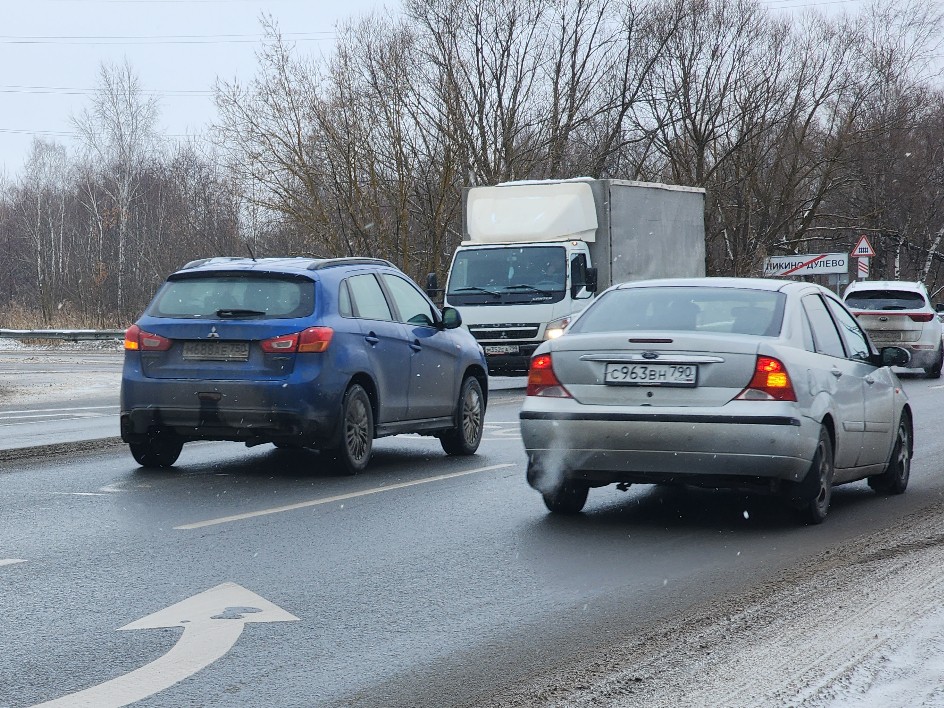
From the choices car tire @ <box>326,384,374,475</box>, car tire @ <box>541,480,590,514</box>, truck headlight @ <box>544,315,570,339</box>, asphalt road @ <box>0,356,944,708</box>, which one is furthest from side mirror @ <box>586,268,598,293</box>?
car tire @ <box>541,480,590,514</box>

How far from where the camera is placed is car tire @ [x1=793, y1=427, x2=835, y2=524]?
816cm

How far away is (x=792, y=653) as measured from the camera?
16.9 ft

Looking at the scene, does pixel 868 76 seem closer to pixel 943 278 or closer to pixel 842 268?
pixel 842 268

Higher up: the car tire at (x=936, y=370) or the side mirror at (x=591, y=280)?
the side mirror at (x=591, y=280)

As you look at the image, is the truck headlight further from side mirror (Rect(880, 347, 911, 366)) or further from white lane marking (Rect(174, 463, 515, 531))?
side mirror (Rect(880, 347, 911, 366))

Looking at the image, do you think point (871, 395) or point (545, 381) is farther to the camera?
point (871, 395)

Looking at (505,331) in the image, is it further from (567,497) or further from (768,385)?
(768,385)

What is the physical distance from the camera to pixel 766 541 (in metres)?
7.88

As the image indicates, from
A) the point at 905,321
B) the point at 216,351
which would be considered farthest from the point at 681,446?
the point at 905,321

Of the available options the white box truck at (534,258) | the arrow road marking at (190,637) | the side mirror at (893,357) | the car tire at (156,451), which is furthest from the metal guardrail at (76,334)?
the arrow road marking at (190,637)

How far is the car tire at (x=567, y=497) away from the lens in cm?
866

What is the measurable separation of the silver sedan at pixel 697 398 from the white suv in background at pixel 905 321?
18.5 meters

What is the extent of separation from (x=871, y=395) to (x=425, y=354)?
419cm

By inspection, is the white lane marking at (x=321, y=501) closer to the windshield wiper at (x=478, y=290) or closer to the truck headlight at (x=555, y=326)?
the truck headlight at (x=555, y=326)
